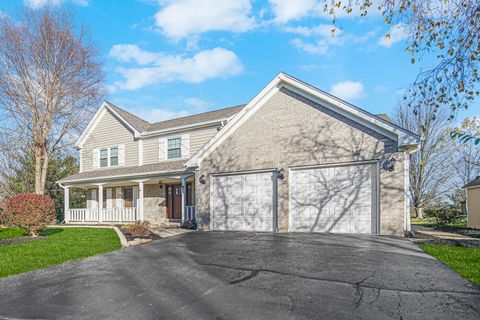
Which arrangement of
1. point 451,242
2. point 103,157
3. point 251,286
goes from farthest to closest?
1. point 103,157
2. point 451,242
3. point 251,286

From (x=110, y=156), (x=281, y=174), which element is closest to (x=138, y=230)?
(x=281, y=174)

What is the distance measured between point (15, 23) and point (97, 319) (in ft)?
72.1

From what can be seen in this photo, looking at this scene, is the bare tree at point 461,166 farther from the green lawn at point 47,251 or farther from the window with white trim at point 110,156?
the green lawn at point 47,251

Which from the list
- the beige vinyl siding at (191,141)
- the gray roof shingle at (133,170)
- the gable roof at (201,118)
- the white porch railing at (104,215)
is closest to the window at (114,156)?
the gray roof shingle at (133,170)

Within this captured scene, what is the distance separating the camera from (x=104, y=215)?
19.0 m

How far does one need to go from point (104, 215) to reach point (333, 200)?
13.9 metres

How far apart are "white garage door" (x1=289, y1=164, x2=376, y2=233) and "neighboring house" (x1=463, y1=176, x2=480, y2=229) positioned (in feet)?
32.2

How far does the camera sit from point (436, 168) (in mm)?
27844

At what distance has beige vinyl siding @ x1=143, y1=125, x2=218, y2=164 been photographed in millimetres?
17406

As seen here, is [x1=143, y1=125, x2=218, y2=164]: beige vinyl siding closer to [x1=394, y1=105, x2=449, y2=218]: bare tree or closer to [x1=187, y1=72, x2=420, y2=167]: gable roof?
[x1=187, y1=72, x2=420, y2=167]: gable roof

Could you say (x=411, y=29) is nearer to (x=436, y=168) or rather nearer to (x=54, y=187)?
(x=436, y=168)

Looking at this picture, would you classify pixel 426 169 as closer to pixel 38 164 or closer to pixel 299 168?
pixel 299 168

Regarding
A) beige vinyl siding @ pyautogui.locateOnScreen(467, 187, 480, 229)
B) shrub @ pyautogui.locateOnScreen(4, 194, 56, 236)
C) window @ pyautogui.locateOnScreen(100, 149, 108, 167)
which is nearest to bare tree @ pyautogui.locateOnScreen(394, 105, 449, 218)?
beige vinyl siding @ pyautogui.locateOnScreen(467, 187, 480, 229)

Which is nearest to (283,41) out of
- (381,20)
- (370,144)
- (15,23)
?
(370,144)
